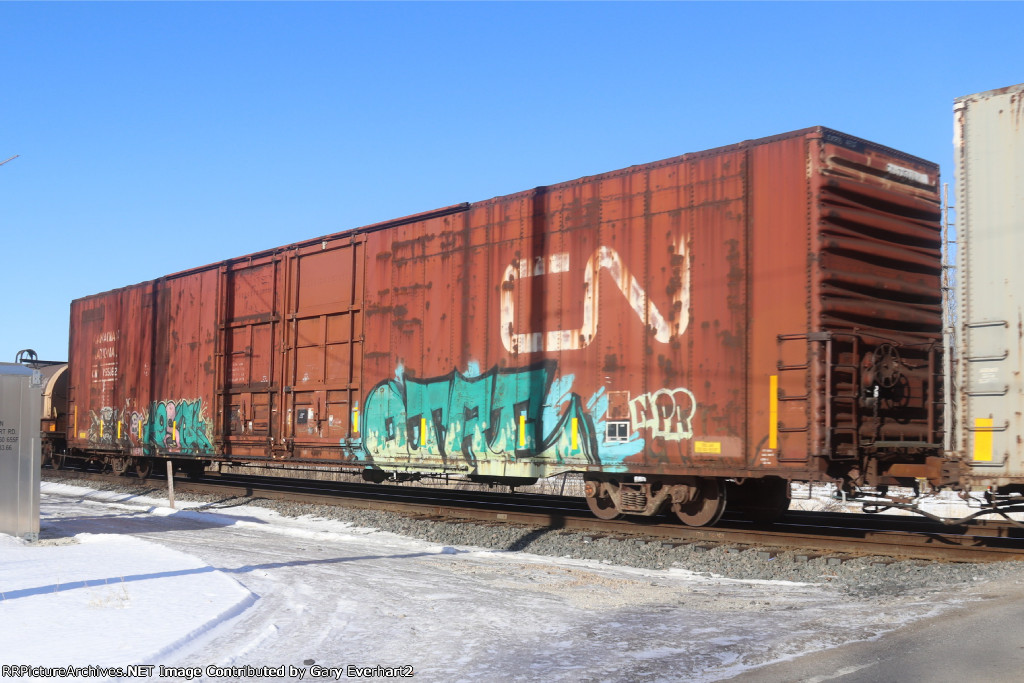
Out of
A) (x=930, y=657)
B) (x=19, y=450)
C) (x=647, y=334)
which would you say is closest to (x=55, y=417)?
(x=19, y=450)

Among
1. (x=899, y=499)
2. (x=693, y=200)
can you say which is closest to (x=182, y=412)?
(x=693, y=200)

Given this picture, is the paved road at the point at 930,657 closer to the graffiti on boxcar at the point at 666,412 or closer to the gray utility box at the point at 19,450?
the graffiti on boxcar at the point at 666,412

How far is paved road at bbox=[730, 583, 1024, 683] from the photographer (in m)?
5.17

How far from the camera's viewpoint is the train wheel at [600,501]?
1222 centimetres

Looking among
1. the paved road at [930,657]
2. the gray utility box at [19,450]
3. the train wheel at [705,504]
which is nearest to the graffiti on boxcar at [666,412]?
the train wheel at [705,504]

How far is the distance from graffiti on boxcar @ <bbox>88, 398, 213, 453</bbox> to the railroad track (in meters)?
1.70

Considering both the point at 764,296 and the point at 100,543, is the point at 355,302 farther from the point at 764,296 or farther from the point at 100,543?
the point at 764,296

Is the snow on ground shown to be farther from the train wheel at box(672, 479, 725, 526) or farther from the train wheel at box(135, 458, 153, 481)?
the train wheel at box(135, 458, 153, 481)

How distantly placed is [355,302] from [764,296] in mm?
7638

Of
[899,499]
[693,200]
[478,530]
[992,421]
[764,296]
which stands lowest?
[478,530]

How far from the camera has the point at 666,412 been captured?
1073 cm

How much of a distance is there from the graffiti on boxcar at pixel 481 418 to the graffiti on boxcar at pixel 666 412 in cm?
76

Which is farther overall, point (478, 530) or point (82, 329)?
point (82, 329)

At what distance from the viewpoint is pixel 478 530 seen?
12.5 meters
